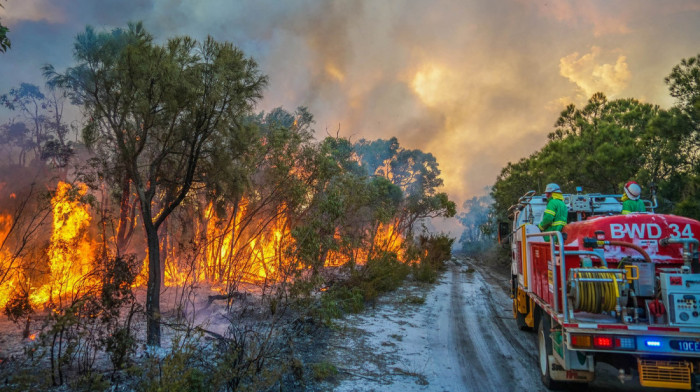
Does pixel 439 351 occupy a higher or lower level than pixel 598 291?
lower

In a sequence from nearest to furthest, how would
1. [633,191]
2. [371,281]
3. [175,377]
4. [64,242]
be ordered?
[175,377] → [633,191] → [64,242] → [371,281]

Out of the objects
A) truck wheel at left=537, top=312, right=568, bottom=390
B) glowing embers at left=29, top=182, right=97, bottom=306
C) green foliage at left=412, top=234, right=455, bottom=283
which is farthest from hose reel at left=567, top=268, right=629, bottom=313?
green foliage at left=412, top=234, right=455, bottom=283

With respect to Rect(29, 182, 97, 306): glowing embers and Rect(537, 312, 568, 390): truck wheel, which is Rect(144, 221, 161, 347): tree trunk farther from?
Rect(537, 312, 568, 390): truck wheel

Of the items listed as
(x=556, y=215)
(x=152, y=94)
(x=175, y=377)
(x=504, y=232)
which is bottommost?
(x=175, y=377)

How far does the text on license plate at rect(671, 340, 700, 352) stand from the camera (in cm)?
430

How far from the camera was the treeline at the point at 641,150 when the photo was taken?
10.3 m

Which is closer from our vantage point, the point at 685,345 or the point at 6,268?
the point at 685,345

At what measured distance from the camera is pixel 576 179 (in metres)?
15.6

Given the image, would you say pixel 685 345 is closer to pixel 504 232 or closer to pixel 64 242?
pixel 504 232

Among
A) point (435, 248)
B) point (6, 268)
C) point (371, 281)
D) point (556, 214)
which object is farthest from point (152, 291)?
point (435, 248)

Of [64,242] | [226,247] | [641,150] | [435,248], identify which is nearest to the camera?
[64,242]

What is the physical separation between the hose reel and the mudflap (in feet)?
3.08

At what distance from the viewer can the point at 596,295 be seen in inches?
179

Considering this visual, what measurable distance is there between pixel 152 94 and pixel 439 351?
25.1 feet
